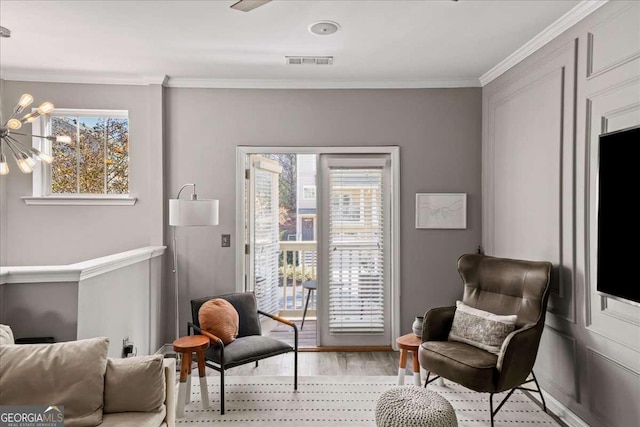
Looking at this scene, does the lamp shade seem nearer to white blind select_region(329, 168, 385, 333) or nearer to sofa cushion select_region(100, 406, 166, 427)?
white blind select_region(329, 168, 385, 333)

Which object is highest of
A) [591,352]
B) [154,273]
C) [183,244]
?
[183,244]

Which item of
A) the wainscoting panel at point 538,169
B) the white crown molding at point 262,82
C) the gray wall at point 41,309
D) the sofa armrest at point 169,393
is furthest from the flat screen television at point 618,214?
the gray wall at point 41,309

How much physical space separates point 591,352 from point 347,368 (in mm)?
1900

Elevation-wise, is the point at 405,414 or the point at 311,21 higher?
the point at 311,21

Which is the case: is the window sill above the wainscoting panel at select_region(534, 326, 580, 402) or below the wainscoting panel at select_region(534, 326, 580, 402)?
above

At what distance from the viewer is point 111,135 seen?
400cm

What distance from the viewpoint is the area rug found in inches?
107

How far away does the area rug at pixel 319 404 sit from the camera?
8.95 feet

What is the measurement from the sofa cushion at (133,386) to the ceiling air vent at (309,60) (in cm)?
254

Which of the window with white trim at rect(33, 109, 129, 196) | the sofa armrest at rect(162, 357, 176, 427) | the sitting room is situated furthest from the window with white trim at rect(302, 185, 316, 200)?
the sofa armrest at rect(162, 357, 176, 427)

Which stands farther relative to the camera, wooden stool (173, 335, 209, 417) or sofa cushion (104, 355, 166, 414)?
wooden stool (173, 335, 209, 417)

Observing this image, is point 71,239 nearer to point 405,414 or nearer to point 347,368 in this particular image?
point 347,368

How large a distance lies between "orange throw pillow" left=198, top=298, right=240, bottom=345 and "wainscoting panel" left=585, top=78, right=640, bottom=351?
2.43 metres

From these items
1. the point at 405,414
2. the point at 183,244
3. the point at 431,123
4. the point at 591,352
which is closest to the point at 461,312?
the point at 591,352
